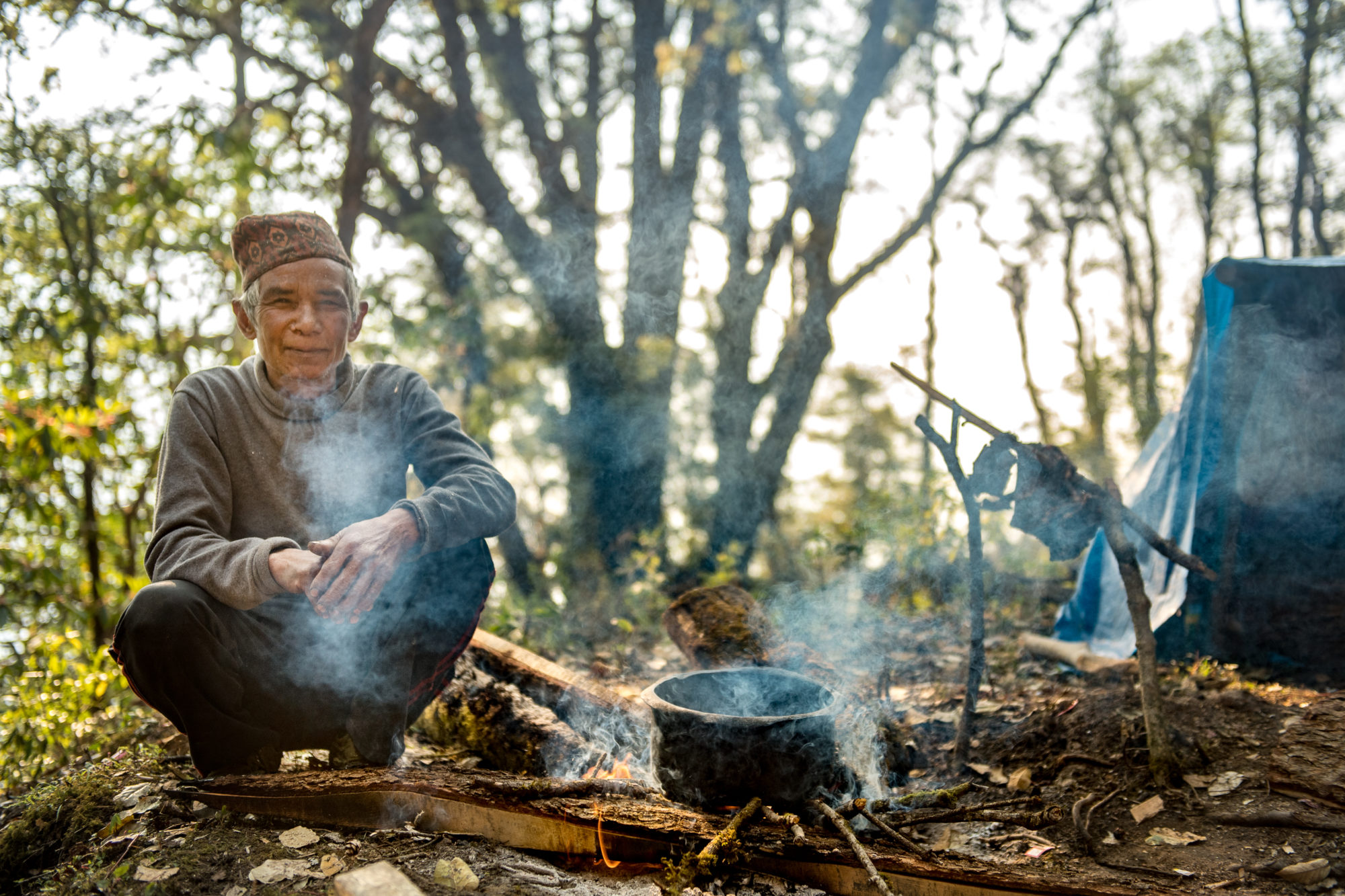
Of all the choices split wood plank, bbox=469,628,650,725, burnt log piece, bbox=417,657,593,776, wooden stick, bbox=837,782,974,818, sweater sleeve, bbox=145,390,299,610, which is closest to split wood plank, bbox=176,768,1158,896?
wooden stick, bbox=837,782,974,818

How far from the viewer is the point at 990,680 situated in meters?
4.11

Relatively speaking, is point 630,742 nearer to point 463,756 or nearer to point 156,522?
point 463,756

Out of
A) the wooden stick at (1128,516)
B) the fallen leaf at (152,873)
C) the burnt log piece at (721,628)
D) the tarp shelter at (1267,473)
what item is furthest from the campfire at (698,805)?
the tarp shelter at (1267,473)

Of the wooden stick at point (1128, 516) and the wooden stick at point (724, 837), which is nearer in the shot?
the wooden stick at point (724, 837)

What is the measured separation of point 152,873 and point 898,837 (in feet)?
6.79

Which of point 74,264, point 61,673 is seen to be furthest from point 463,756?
point 74,264

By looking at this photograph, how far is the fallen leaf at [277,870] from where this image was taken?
6.38 feet

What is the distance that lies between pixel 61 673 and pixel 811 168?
25.3 feet

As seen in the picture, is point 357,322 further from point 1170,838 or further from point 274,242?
point 1170,838

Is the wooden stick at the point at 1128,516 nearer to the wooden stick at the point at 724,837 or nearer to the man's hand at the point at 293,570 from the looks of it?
the wooden stick at the point at 724,837

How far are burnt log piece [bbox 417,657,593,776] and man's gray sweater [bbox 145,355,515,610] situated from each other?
88 cm

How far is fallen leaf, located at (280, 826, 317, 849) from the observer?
2.12m

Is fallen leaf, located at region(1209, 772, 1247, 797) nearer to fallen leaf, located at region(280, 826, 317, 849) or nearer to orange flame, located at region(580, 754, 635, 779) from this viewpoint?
orange flame, located at region(580, 754, 635, 779)

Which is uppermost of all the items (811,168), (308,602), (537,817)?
(811,168)
